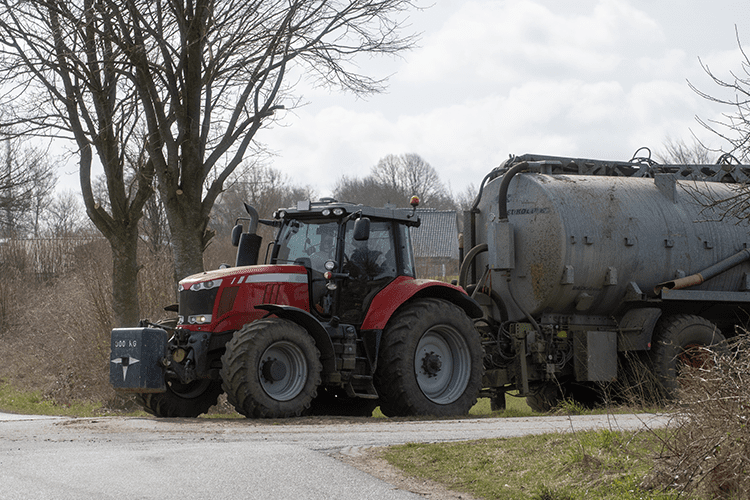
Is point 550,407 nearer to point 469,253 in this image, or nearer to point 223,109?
point 469,253

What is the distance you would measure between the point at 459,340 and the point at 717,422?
6615mm

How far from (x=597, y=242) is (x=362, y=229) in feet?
14.9

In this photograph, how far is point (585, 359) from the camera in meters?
13.6

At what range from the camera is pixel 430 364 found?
38.7 feet

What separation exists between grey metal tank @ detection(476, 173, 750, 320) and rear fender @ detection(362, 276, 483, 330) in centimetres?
171

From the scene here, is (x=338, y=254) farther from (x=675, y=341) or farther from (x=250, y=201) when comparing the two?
(x=250, y=201)

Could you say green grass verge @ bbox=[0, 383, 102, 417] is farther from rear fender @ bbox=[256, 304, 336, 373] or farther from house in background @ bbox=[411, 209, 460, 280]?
house in background @ bbox=[411, 209, 460, 280]

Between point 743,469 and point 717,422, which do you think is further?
point 717,422

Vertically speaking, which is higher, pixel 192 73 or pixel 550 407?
pixel 192 73

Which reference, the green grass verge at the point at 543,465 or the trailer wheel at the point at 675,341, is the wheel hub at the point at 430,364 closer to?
the green grass verge at the point at 543,465

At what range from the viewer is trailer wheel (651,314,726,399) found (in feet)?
45.0

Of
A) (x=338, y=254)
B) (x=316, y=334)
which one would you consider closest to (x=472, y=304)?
(x=338, y=254)

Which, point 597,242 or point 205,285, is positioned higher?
point 597,242

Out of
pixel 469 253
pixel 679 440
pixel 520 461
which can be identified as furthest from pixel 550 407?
pixel 679 440
